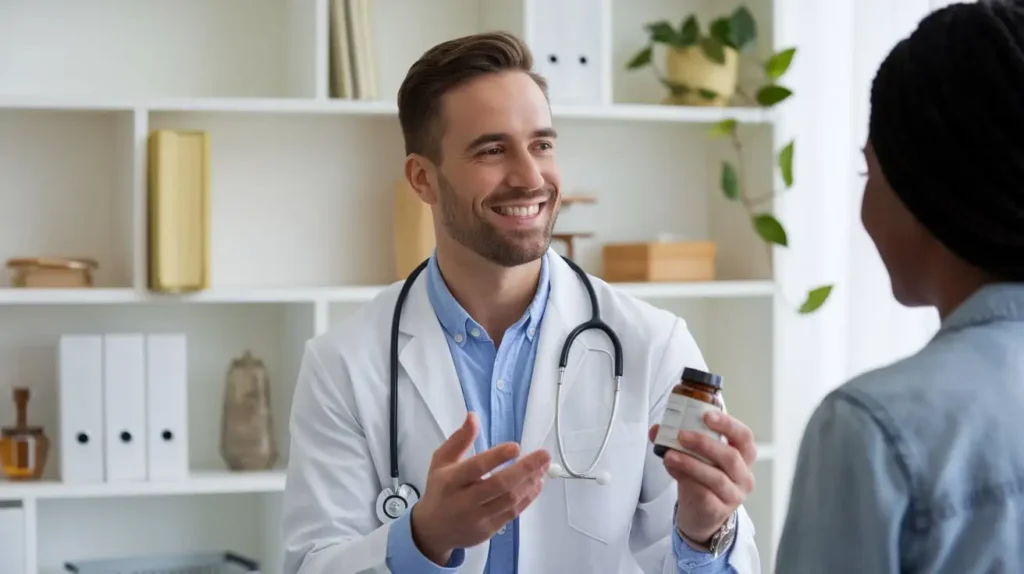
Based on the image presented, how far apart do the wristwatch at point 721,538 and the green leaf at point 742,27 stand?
1.62 m

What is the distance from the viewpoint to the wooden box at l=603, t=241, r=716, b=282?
2885 mm

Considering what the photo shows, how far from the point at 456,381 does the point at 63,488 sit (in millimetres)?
1169

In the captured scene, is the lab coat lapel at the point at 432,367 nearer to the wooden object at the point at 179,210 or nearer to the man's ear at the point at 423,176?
the man's ear at the point at 423,176

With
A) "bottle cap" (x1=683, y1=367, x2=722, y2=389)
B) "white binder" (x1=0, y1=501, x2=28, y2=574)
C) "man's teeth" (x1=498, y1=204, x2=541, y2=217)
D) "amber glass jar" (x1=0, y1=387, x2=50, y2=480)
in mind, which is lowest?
"white binder" (x1=0, y1=501, x2=28, y2=574)

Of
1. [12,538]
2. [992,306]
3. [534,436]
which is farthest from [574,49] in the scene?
[992,306]

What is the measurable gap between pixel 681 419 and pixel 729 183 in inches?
66.0

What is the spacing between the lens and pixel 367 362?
1854 millimetres

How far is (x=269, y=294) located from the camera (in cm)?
264

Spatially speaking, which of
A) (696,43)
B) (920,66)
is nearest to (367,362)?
(920,66)

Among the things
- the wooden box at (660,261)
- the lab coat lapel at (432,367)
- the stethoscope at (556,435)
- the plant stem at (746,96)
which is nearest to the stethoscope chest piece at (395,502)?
the stethoscope at (556,435)

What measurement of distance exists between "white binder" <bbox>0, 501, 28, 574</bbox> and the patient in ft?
6.90

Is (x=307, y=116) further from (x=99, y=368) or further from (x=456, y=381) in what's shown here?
(x=456, y=381)

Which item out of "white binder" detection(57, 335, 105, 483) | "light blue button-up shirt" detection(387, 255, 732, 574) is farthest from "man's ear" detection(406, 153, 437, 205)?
"white binder" detection(57, 335, 105, 483)

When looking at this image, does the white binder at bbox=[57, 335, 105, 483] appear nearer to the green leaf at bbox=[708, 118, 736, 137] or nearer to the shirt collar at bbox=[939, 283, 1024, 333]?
the green leaf at bbox=[708, 118, 736, 137]
